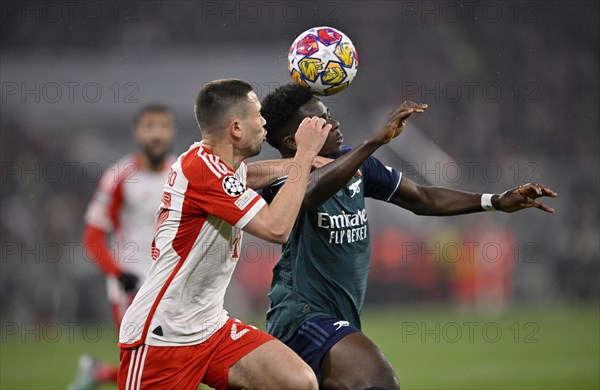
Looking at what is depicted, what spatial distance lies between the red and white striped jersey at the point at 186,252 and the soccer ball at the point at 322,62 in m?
1.08

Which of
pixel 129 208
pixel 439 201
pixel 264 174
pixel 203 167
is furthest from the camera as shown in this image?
pixel 129 208

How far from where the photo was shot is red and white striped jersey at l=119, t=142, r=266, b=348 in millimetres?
4305

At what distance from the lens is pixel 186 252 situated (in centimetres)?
435

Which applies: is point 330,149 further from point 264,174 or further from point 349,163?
point 349,163

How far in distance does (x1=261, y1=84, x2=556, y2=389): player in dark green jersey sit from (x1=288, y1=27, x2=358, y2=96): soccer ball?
0.10 metres

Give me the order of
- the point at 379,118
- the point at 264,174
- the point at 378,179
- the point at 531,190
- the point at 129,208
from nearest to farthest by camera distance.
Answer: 1. the point at 264,174
2. the point at 531,190
3. the point at 378,179
4. the point at 129,208
5. the point at 379,118

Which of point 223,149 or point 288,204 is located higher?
point 223,149

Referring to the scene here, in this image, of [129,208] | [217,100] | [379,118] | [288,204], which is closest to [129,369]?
[288,204]

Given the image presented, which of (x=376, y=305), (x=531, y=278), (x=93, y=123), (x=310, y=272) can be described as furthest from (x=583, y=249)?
(x=310, y=272)

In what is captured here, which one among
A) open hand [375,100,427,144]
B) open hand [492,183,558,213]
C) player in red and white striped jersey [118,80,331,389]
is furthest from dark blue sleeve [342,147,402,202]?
player in red and white striped jersey [118,80,331,389]

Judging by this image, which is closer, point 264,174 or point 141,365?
point 141,365

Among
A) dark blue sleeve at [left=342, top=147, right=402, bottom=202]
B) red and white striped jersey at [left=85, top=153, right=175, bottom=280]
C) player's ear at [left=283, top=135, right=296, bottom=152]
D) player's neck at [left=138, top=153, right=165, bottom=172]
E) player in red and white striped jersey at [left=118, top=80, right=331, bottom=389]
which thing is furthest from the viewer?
→ player's neck at [left=138, top=153, right=165, bottom=172]

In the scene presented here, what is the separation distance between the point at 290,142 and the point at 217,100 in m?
0.91

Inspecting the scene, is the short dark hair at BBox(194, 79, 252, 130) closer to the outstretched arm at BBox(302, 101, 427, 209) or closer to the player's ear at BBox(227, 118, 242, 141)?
the player's ear at BBox(227, 118, 242, 141)
